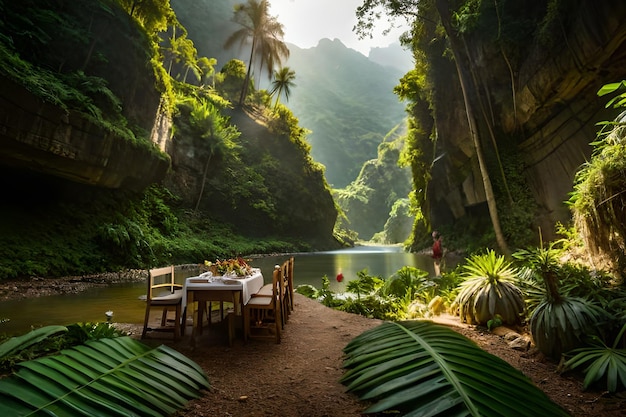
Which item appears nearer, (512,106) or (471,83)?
(512,106)

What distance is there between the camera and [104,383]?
167cm

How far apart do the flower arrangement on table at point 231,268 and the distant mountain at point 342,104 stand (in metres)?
95.8

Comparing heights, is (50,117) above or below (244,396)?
above

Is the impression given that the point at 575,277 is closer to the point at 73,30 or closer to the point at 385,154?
the point at 73,30

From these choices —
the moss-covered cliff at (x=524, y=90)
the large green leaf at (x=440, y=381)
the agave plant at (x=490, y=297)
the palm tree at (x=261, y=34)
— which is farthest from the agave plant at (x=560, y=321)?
the palm tree at (x=261, y=34)

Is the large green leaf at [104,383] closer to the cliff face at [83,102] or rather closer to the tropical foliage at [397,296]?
the tropical foliage at [397,296]

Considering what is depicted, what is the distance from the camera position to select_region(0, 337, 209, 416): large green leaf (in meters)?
1.33

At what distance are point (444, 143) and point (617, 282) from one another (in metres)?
13.9

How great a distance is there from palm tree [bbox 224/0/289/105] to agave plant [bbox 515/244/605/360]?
30.5m

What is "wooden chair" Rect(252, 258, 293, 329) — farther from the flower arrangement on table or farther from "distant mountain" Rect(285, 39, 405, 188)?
"distant mountain" Rect(285, 39, 405, 188)

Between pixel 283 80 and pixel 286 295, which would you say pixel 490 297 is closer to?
pixel 286 295

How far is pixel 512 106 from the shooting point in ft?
38.0

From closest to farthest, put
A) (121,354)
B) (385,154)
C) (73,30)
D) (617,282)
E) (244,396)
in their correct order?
(121,354) < (244,396) < (617,282) < (73,30) < (385,154)

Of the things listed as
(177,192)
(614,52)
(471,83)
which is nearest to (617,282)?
(614,52)
